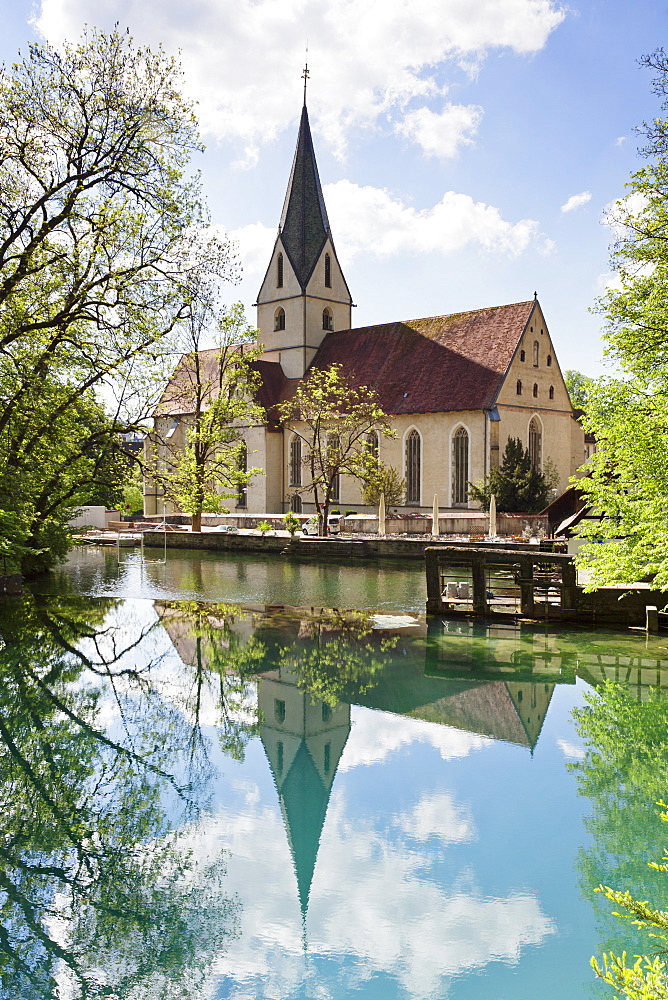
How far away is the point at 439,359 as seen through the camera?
44.2m

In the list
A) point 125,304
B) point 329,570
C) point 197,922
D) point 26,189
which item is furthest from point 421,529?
point 197,922

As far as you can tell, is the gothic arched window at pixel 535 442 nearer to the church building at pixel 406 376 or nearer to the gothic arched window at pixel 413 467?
the church building at pixel 406 376

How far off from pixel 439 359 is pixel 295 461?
34.6 ft

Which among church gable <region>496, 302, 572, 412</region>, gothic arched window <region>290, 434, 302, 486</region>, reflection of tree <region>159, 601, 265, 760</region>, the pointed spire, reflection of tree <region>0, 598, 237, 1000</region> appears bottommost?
reflection of tree <region>0, 598, 237, 1000</region>

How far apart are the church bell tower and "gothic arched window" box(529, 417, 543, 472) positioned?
14518mm

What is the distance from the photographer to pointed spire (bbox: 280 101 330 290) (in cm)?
5112

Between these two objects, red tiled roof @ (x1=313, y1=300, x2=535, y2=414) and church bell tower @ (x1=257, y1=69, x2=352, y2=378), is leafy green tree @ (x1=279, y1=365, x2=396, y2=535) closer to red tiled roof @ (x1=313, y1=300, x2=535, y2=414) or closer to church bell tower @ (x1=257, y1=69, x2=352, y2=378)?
red tiled roof @ (x1=313, y1=300, x2=535, y2=414)

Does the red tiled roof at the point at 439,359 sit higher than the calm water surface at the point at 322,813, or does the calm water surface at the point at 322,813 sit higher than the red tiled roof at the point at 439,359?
the red tiled roof at the point at 439,359

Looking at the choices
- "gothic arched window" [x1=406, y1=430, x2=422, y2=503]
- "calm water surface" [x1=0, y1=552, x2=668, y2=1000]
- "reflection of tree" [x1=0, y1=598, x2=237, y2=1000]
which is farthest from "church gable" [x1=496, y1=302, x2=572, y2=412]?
"reflection of tree" [x1=0, y1=598, x2=237, y2=1000]

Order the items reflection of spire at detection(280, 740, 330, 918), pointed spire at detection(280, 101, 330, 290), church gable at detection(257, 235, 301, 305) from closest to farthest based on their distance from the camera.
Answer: reflection of spire at detection(280, 740, 330, 918), pointed spire at detection(280, 101, 330, 290), church gable at detection(257, 235, 301, 305)

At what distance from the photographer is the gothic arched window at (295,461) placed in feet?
161

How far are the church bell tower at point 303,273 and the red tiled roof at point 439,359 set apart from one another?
11.6 ft

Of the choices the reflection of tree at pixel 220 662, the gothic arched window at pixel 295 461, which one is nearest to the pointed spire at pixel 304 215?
the gothic arched window at pixel 295 461

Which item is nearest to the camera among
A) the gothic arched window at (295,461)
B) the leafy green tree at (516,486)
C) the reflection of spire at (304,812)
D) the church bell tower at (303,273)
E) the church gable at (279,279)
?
the reflection of spire at (304,812)
